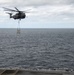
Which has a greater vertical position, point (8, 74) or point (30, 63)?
point (8, 74)

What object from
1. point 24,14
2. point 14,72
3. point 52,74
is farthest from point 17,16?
point 52,74

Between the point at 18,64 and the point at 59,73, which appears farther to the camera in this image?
the point at 18,64

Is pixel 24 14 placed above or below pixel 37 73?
above

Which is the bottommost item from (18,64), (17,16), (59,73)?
(18,64)

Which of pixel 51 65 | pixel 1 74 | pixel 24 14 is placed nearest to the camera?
pixel 1 74

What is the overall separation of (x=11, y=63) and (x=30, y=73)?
35.8 meters

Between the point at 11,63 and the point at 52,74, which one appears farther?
the point at 11,63

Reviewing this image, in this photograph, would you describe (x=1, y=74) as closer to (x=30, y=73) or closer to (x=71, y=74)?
(x=30, y=73)

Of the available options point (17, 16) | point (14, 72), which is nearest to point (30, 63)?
point (17, 16)

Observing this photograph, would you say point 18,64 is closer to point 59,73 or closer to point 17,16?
point 17,16

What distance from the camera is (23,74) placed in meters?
38.4

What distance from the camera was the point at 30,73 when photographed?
39.2 m

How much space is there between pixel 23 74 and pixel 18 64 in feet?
112

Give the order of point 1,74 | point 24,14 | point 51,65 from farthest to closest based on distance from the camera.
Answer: point 51,65
point 24,14
point 1,74
